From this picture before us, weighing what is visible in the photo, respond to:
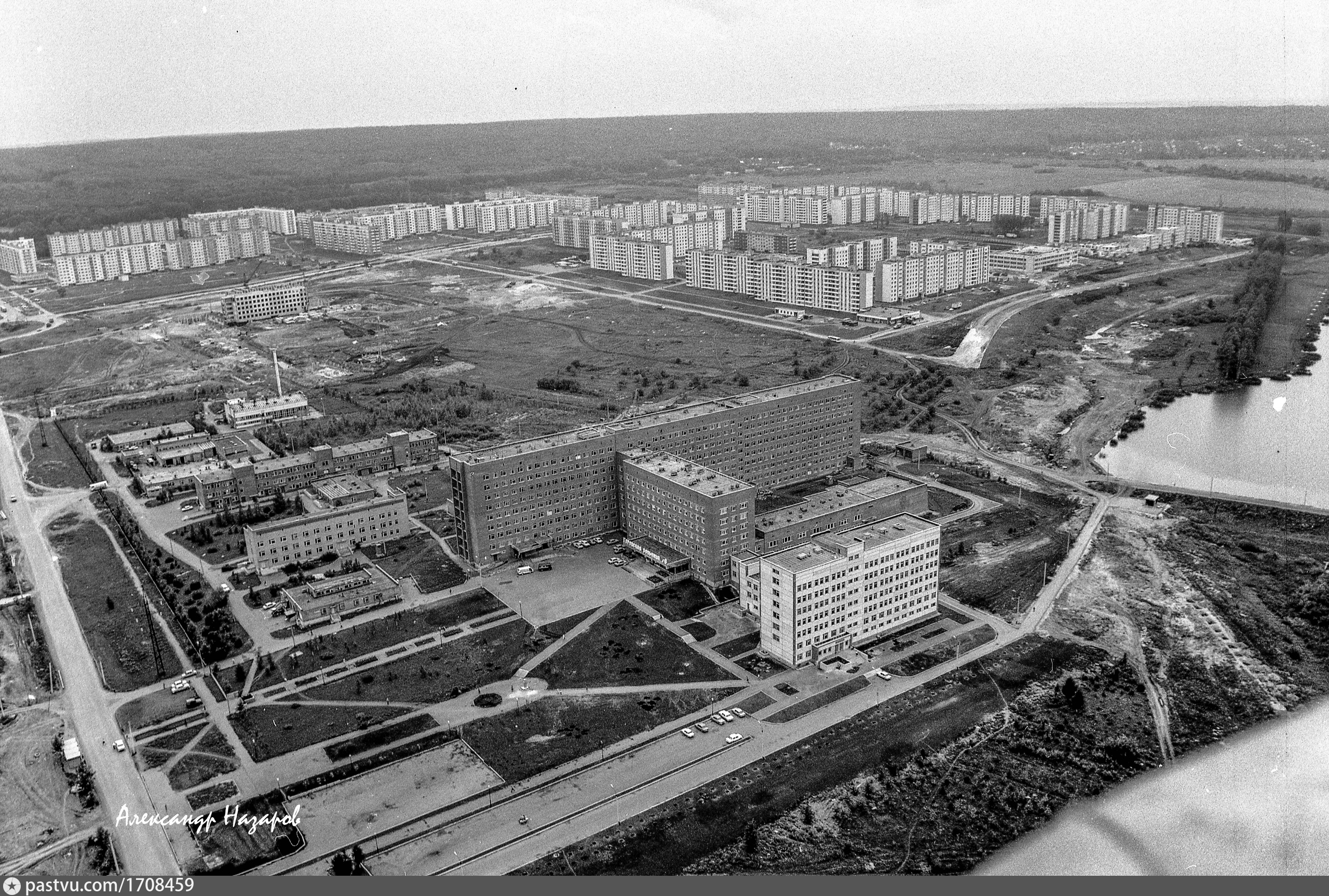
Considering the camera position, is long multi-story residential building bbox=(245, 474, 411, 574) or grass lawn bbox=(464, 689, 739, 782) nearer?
grass lawn bbox=(464, 689, 739, 782)

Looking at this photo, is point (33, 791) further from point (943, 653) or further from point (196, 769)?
point (943, 653)

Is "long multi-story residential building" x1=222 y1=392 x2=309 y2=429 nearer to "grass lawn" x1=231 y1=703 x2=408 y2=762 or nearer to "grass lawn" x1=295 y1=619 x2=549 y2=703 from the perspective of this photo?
"grass lawn" x1=295 y1=619 x2=549 y2=703

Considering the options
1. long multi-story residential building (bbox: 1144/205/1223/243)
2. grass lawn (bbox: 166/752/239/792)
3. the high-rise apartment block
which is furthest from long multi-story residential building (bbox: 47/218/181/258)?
long multi-story residential building (bbox: 1144/205/1223/243)

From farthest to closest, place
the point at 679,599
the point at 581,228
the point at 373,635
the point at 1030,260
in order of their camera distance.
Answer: the point at 581,228
the point at 1030,260
the point at 679,599
the point at 373,635

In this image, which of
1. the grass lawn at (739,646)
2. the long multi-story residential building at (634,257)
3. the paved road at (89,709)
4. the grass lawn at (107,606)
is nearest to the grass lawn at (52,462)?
the paved road at (89,709)

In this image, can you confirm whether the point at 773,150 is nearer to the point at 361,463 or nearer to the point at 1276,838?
the point at 361,463

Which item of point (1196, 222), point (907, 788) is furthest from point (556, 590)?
point (1196, 222)
